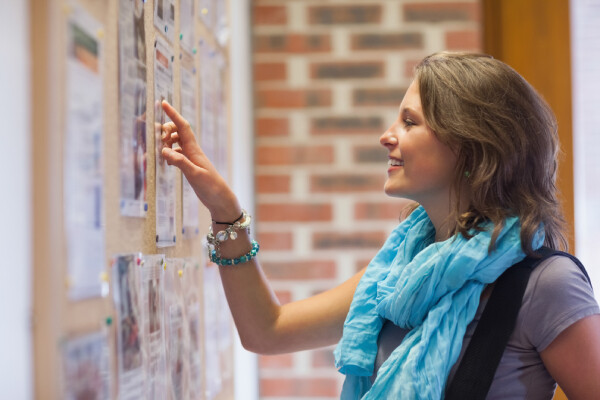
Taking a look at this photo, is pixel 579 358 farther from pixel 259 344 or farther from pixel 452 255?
pixel 259 344

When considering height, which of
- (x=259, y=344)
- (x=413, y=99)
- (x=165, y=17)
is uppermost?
(x=165, y=17)

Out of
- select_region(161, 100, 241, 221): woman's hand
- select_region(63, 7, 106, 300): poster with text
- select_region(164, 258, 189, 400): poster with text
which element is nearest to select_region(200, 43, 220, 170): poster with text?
select_region(161, 100, 241, 221): woman's hand

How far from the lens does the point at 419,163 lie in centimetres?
129

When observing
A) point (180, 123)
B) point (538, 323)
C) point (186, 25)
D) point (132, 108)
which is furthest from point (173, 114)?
point (538, 323)

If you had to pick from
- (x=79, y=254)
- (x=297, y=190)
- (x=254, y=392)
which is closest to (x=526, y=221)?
(x=79, y=254)

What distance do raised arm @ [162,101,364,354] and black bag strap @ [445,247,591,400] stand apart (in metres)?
0.35

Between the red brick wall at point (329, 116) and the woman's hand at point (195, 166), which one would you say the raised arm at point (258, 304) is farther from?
the red brick wall at point (329, 116)

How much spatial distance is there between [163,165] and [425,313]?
0.55m

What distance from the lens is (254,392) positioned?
78.0 inches

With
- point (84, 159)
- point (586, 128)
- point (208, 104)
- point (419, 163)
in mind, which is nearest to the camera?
point (84, 159)

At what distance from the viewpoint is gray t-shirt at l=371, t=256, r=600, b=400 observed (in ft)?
3.76

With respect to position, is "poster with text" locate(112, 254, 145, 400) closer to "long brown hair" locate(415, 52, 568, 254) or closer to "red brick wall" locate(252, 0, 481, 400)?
"long brown hair" locate(415, 52, 568, 254)

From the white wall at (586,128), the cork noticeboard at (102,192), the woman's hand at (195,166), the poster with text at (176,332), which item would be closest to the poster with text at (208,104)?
the cork noticeboard at (102,192)

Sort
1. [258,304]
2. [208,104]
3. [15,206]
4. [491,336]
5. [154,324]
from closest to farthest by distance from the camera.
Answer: [15,206], [154,324], [491,336], [258,304], [208,104]
